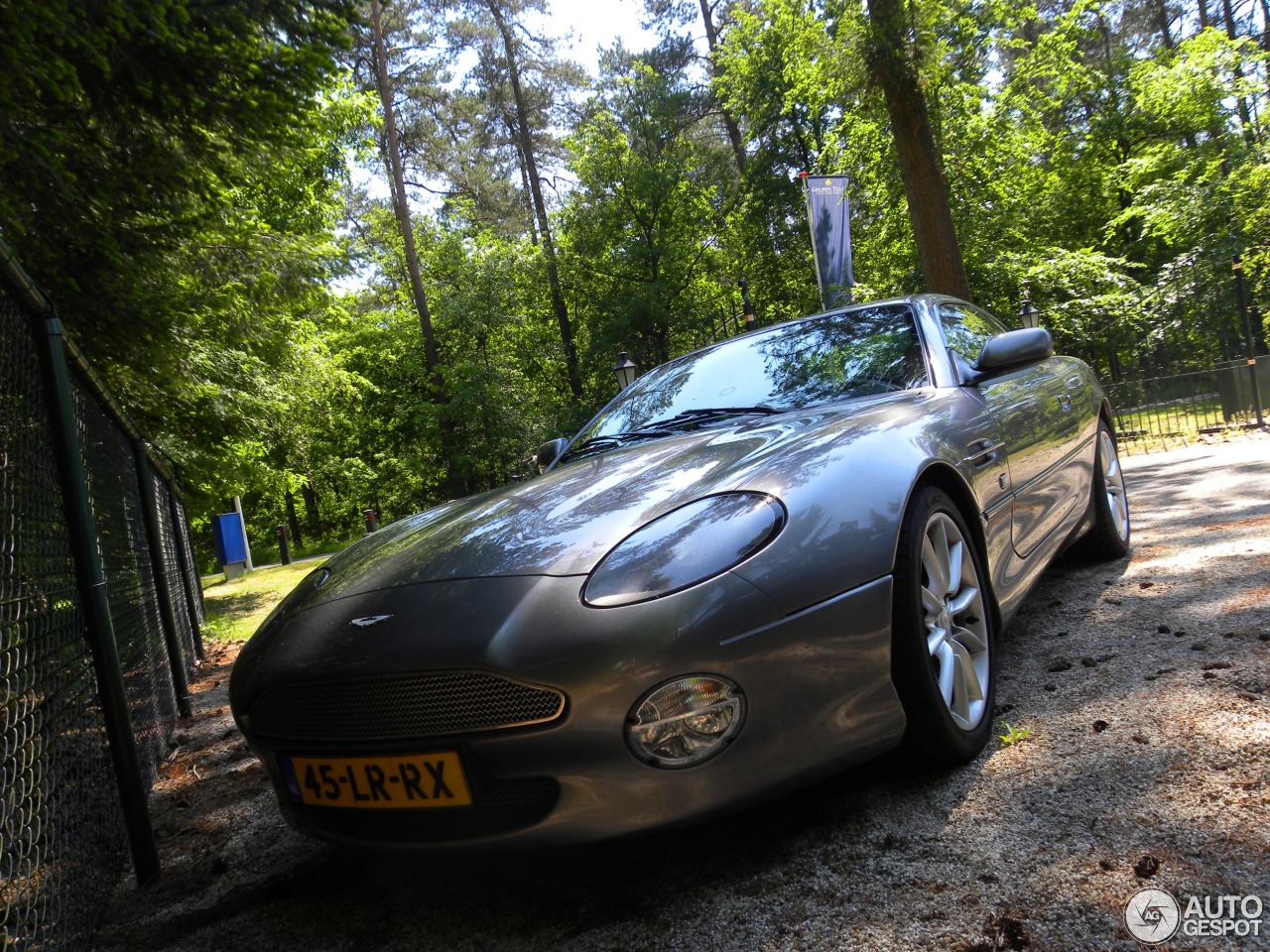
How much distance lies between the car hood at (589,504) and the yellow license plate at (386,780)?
1.47ft

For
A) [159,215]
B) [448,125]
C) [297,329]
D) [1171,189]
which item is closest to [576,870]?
[159,215]

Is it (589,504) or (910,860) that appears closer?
(910,860)

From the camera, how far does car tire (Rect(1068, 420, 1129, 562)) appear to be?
4.48 meters

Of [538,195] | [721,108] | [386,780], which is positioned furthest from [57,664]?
[721,108]

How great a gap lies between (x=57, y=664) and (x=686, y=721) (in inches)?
66.7

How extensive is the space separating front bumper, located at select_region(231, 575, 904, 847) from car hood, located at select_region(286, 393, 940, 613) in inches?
7.2

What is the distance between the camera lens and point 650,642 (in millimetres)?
1834

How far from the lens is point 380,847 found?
79.3 inches

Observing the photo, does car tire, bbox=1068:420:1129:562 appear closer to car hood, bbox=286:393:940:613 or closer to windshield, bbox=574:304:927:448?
windshield, bbox=574:304:927:448

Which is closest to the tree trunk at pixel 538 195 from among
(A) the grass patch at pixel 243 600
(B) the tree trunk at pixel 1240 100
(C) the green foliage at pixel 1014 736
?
(A) the grass patch at pixel 243 600

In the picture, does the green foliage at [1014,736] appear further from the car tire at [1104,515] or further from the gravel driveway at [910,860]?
the car tire at [1104,515]

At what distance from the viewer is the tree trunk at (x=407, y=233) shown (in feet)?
75.1

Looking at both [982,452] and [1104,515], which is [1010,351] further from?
[1104,515]

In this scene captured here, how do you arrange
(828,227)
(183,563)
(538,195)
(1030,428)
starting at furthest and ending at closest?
(538,195) → (828,227) → (183,563) → (1030,428)
